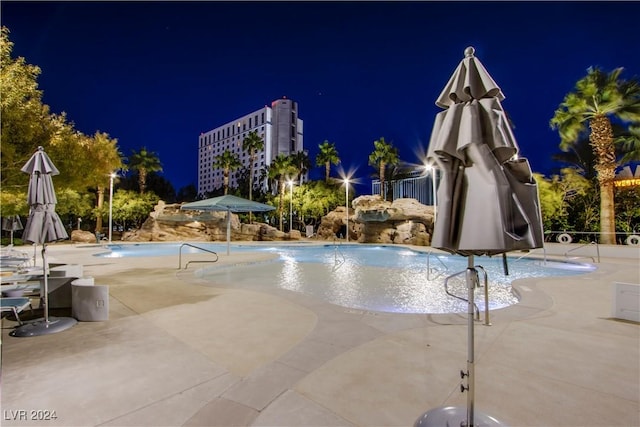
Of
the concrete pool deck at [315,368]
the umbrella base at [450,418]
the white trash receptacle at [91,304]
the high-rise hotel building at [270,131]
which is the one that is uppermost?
the high-rise hotel building at [270,131]

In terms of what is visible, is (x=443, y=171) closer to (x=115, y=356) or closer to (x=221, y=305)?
(x=115, y=356)

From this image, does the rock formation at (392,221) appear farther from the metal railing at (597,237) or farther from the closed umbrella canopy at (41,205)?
the closed umbrella canopy at (41,205)

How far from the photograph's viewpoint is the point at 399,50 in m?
54.7

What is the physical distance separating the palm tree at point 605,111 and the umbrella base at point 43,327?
19.1 metres

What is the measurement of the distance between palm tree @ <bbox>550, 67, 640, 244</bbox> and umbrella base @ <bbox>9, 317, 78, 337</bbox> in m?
19.1

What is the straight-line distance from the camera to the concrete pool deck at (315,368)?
83.0 inches

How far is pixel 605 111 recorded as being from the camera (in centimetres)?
1411

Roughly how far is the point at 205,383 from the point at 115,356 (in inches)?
47.1

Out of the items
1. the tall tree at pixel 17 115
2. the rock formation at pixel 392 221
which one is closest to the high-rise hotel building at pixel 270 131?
the rock formation at pixel 392 221

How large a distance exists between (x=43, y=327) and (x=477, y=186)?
499 centimetres

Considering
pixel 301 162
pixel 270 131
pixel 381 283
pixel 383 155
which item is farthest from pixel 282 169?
pixel 270 131

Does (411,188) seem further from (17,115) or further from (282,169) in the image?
(17,115)

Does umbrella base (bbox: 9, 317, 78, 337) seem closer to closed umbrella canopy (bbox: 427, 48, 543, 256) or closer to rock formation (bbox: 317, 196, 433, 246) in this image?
closed umbrella canopy (bbox: 427, 48, 543, 256)

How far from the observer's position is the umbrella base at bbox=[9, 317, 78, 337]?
3623mm
